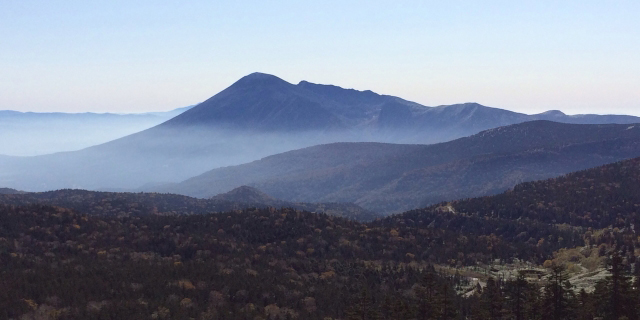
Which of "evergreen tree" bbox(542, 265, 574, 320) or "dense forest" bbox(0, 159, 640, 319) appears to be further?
"dense forest" bbox(0, 159, 640, 319)

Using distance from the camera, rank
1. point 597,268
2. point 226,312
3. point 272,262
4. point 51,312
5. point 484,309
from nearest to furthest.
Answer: point 484,309
point 51,312
point 226,312
point 597,268
point 272,262

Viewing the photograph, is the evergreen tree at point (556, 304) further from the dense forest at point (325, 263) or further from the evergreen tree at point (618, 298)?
the evergreen tree at point (618, 298)

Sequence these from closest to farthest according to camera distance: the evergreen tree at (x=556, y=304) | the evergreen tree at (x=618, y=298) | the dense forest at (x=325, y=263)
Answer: the evergreen tree at (x=618, y=298) < the evergreen tree at (x=556, y=304) < the dense forest at (x=325, y=263)

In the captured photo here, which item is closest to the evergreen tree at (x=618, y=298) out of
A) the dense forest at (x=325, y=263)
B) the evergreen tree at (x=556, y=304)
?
the dense forest at (x=325, y=263)

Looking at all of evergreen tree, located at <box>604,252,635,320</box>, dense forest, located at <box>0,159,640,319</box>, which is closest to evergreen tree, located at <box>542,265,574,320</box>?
dense forest, located at <box>0,159,640,319</box>

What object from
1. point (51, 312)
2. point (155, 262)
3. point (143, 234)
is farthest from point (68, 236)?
point (51, 312)

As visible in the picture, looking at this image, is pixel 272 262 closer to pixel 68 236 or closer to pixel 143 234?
pixel 143 234

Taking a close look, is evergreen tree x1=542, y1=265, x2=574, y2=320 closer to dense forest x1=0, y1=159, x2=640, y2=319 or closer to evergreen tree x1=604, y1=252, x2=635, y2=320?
dense forest x1=0, y1=159, x2=640, y2=319

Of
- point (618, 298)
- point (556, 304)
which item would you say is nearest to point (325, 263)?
point (556, 304)
